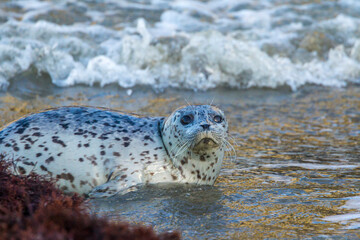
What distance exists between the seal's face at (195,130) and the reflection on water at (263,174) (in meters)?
0.34

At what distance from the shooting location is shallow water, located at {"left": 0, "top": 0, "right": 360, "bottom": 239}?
3883mm

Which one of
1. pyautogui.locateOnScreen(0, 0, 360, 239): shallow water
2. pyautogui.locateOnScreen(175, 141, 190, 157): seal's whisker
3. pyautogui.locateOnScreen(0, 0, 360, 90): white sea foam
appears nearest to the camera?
pyautogui.locateOnScreen(0, 0, 360, 239): shallow water

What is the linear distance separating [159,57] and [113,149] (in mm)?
5875

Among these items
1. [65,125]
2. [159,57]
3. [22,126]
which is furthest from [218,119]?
[159,57]

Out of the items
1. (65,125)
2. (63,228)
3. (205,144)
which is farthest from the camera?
(65,125)

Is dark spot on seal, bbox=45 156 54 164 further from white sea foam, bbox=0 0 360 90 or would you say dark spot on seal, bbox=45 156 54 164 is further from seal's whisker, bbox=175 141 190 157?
white sea foam, bbox=0 0 360 90

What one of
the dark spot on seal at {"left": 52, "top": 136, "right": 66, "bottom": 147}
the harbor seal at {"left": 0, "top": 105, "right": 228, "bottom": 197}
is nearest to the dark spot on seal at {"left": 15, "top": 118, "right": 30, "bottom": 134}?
the harbor seal at {"left": 0, "top": 105, "right": 228, "bottom": 197}

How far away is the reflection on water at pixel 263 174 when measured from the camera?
3.56 meters

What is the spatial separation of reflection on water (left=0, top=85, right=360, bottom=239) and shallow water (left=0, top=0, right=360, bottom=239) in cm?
1

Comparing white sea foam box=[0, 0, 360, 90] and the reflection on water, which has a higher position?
white sea foam box=[0, 0, 360, 90]

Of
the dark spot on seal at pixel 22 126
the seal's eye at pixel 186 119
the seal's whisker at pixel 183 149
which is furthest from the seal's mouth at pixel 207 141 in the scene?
the dark spot on seal at pixel 22 126

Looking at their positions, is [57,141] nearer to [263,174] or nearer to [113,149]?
[113,149]

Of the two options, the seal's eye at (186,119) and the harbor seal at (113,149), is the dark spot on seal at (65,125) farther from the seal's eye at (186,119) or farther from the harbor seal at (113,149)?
the seal's eye at (186,119)

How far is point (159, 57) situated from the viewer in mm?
10266
